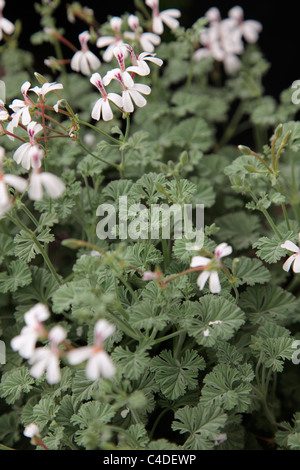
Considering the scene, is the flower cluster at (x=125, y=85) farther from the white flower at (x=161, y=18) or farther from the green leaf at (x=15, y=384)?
the green leaf at (x=15, y=384)

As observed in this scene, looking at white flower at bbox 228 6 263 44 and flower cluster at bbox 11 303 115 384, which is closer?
flower cluster at bbox 11 303 115 384

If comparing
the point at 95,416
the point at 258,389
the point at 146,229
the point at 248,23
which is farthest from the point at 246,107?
the point at 95,416

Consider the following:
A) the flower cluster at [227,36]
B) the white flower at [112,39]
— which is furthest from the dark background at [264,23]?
the white flower at [112,39]

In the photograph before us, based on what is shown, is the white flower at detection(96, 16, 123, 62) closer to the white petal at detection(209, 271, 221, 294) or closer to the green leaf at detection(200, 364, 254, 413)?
the white petal at detection(209, 271, 221, 294)

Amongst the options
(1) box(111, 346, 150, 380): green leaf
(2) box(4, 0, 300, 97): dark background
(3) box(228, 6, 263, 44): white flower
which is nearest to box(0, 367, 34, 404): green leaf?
(1) box(111, 346, 150, 380): green leaf
